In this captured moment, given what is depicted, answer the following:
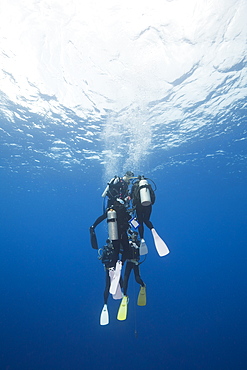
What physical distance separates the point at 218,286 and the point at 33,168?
4443 centimetres

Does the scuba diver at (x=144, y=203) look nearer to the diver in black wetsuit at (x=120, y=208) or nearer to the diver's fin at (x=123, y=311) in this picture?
the diver in black wetsuit at (x=120, y=208)

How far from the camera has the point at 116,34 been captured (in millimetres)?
8328

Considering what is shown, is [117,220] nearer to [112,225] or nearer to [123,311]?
[112,225]

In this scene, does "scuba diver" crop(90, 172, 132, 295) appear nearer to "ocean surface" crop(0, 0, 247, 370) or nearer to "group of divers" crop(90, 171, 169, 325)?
"group of divers" crop(90, 171, 169, 325)

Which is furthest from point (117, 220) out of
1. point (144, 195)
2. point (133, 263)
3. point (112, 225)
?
point (133, 263)

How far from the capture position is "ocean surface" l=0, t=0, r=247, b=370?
812 centimetres

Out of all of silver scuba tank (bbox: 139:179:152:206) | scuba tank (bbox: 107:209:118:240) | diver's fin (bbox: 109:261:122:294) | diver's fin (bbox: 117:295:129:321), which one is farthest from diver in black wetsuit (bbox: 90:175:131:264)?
diver's fin (bbox: 117:295:129:321)

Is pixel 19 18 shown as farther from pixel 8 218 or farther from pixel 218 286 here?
pixel 8 218

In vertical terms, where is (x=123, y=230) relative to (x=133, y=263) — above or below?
above

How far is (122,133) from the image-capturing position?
16.4m

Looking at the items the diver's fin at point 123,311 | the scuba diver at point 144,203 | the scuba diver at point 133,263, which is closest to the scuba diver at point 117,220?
the scuba diver at point 133,263

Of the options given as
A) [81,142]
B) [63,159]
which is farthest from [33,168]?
[81,142]

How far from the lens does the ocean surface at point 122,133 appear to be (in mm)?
8125

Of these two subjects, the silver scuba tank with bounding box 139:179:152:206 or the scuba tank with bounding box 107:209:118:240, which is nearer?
the silver scuba tank with bounding box 139:179:152:206
